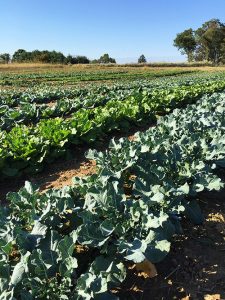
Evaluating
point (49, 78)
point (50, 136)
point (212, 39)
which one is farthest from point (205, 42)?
point (50, 136)

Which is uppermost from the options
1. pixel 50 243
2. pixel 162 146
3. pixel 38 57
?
pixel 38 57

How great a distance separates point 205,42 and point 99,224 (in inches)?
3253

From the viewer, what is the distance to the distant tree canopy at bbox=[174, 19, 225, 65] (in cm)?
7756

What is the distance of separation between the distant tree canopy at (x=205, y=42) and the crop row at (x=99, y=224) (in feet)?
258

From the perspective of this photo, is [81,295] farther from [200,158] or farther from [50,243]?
[200,158]

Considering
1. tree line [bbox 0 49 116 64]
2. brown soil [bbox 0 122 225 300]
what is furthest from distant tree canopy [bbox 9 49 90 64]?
brown soil [bbox 0 122 225 300]

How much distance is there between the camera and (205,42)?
7906 centimetres

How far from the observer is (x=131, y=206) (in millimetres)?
3146

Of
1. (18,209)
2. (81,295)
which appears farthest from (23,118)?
(81,295)

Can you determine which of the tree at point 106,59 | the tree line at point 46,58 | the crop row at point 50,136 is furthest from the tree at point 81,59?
the crop row at point 50,136

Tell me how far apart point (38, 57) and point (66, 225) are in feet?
206

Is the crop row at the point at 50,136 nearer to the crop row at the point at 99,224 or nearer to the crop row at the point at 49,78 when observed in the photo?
the crop row at the point at 99,224

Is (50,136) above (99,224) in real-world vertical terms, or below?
above

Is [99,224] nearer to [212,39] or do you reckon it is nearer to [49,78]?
[49,78]
